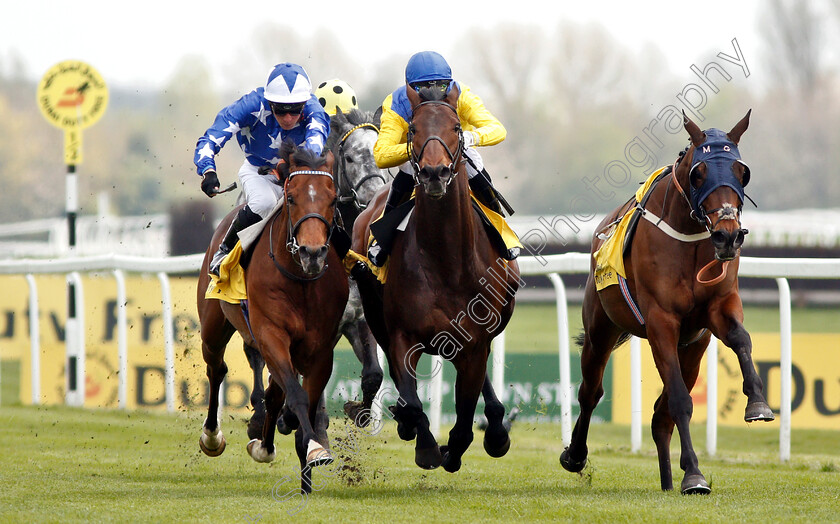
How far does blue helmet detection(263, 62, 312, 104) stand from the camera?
606 centimetres

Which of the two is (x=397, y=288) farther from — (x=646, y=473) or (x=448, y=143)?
(x=646, y=473)

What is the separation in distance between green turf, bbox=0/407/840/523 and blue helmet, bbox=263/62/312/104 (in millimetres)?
2000

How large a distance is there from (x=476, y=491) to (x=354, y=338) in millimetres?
1625

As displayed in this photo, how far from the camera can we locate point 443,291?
18.3ft

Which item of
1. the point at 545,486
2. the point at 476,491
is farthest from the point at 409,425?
Answer: the point at 545,486

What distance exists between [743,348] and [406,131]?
2.06 m

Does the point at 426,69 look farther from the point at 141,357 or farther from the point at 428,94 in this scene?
the point at 141,357

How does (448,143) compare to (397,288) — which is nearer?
(448,143)

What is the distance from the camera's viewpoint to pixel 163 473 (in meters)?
6.73

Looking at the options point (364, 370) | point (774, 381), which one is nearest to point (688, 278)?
point (364, 370)

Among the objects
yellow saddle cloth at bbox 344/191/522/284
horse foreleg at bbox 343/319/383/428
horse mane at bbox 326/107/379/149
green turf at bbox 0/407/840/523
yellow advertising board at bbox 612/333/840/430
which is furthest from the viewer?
yellow advertising board at bbox 612/333/840/430

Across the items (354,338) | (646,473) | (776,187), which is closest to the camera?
(646,473)

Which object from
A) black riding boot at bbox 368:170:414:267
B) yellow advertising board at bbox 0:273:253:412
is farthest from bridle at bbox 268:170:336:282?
yellow advertising board at bbox 0:273:253:412

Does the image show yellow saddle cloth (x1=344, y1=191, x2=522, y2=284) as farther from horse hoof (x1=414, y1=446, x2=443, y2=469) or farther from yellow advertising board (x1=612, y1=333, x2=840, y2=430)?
yellow advertising board (x1=612, y1=333, x2=840, y2=430)
